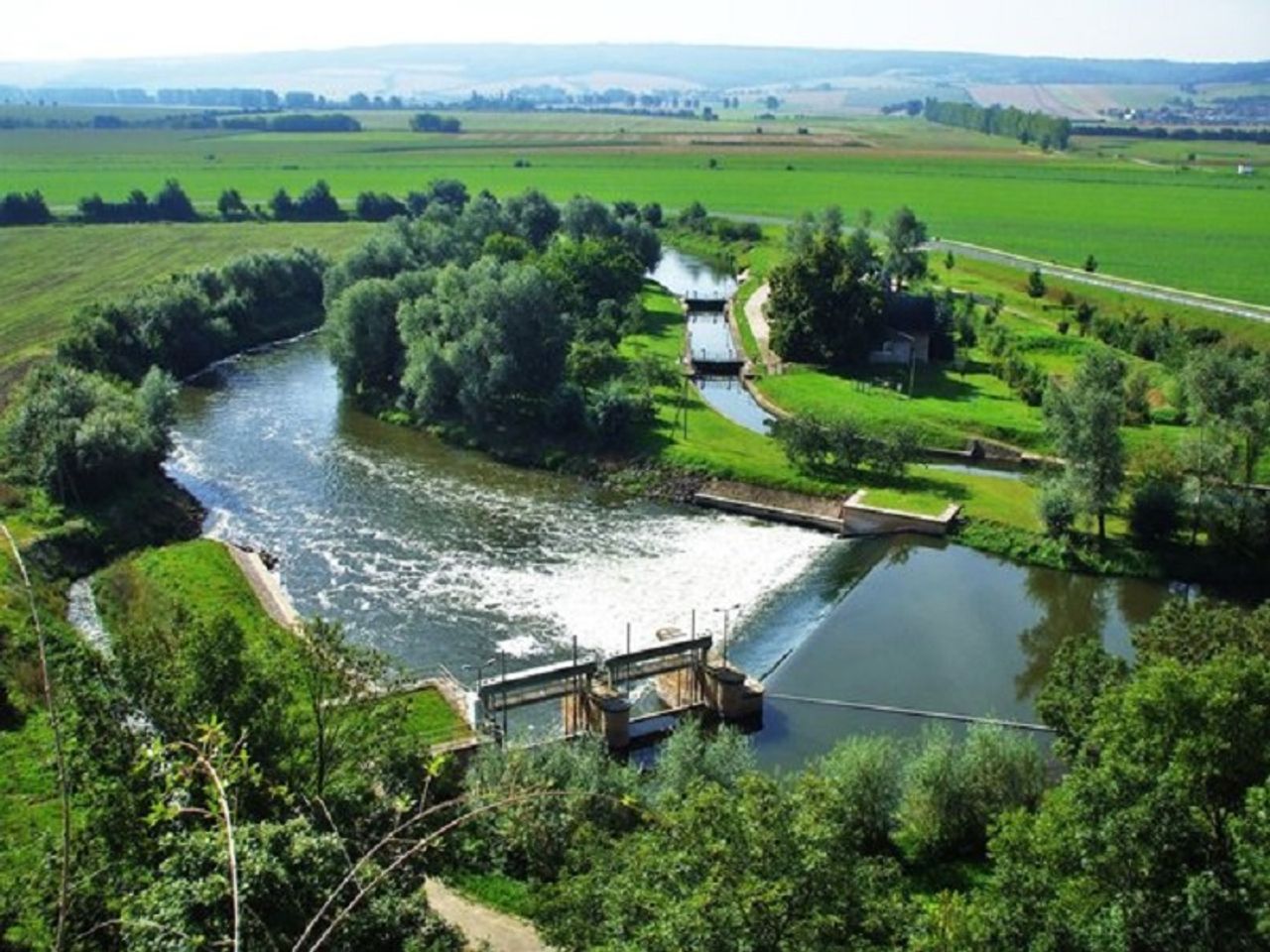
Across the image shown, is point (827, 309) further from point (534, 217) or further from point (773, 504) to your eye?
point (534, 217)

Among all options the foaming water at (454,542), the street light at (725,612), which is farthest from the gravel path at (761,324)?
the street light at (725,612)

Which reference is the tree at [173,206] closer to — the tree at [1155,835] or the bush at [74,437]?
the bush at [74,437]

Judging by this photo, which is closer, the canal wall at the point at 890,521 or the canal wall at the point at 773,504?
the canal wall at the point at 890,521

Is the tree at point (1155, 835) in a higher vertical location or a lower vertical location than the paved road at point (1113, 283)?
higher

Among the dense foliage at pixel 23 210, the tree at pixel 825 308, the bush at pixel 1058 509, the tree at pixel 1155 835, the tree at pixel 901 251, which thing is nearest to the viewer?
the tree at pixel 1155 835

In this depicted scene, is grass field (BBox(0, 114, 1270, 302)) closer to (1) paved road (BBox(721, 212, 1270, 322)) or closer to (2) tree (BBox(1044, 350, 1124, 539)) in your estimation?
(1) paved road (BBox(721, 212, 1270, 322))

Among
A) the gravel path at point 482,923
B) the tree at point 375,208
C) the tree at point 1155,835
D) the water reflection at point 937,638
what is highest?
the tree at point 375,208

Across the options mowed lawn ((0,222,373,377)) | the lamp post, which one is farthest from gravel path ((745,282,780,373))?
the lamp post

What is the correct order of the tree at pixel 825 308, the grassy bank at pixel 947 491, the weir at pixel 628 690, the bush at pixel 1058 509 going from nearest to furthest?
the weir at pixel 628 690
the grassy bank at pixel 947 491
the bush at pixel 1058 509
the tree at pixel 825 308
